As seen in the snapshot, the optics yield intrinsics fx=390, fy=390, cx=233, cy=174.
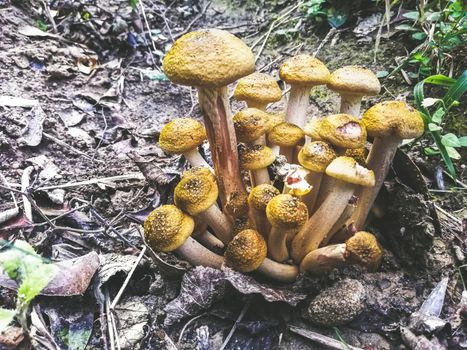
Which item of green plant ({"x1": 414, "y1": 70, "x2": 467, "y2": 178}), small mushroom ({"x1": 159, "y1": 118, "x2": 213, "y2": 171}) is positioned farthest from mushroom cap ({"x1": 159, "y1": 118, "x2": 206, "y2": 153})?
green plant ({"x1": 414, "y1": 70, "x2": 467, "y2": 178})

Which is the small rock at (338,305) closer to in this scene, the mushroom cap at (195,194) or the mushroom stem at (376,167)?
the mushroom stem at (376,167)

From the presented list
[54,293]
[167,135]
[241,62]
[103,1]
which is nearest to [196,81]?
[241,62]

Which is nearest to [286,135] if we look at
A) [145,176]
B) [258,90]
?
[258,90]

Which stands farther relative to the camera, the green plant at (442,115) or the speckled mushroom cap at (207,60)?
the green plant at (442,115)

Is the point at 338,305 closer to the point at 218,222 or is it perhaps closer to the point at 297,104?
the point at 218,222

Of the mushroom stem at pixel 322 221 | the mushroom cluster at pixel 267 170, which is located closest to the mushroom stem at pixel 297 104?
the mushroom cluster at pixel 267 170
